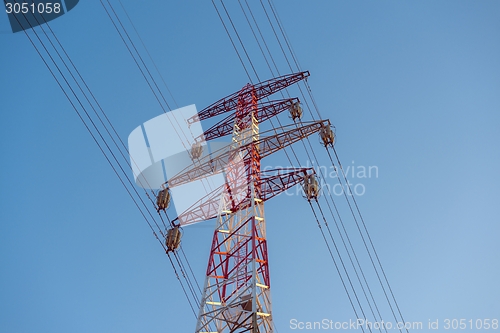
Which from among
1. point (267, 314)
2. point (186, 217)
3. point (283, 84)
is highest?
point (283, 84)

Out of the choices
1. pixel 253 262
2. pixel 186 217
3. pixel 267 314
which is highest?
pixel 186 217

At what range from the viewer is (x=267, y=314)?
10438 mm

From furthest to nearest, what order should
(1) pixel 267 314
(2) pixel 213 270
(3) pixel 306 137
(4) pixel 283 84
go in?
(4) pixel 283 84, (3) pixel 306 137, (2) pixel 213 270, (1) pixel 267 314

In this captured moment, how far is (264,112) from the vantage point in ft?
60.5

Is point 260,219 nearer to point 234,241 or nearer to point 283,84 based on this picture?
point 234,241

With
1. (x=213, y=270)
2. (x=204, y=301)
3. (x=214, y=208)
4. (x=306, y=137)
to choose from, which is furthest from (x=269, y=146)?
(x=204, y=301)

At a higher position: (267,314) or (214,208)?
(214,208)

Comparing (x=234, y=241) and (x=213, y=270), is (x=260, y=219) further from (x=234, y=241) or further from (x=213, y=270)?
(x=213, y=270)

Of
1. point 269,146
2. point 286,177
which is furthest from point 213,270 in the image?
point 269,146

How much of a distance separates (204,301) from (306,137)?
6.95 metres

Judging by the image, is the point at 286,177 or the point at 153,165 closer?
the point at 286,177

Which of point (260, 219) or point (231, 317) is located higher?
point (260, 219)

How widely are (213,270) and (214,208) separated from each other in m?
2.37

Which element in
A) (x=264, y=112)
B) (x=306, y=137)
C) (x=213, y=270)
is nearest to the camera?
(x=213, y=270)
